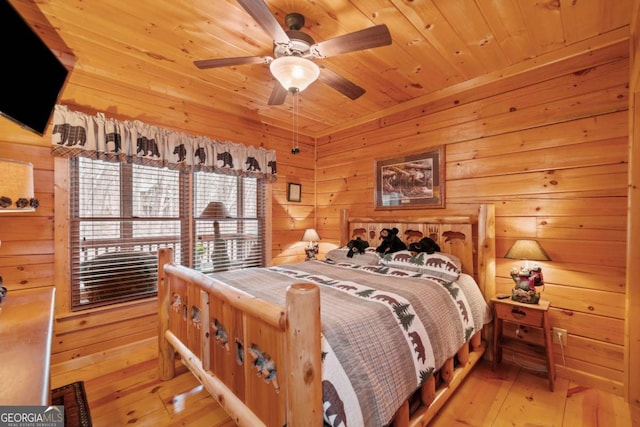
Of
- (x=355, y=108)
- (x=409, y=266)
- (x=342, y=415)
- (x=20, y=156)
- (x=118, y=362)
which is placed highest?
(x=355, y=108)

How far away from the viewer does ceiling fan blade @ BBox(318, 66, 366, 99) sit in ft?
6.41

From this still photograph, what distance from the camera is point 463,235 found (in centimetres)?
268

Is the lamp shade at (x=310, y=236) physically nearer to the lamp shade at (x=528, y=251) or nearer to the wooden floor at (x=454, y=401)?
the wooden floor at (x=454, y=401)

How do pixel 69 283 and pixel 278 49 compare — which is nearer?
pixel 278 49

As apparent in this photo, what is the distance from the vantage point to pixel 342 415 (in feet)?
3.62

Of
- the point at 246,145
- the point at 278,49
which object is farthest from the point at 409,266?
the point at 246,145

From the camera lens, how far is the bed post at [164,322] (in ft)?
7.22

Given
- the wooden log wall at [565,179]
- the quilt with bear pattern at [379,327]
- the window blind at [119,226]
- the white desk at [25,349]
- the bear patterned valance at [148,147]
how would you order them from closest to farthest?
1. the white desk at [25,349]
2. the quilt with bear pattern at [379,327]
3. the wooden log wall at [565,179]
4. the bear patterned valance at [148,147]
5. the window blind at [119,226]

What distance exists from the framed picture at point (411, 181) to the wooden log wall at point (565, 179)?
107 mm

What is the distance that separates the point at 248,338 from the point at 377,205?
2.47 meters

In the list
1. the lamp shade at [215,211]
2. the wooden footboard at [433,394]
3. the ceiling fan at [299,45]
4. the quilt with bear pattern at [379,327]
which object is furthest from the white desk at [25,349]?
the ceiling fan at [299,45]

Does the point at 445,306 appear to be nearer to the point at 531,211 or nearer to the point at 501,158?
the point at 531,211

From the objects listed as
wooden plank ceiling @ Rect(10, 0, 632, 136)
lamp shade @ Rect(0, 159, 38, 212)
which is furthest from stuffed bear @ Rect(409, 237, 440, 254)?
lamp shade @ Rect(0, 159, 38, 212)

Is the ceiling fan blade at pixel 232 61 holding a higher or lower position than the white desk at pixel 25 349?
higher
